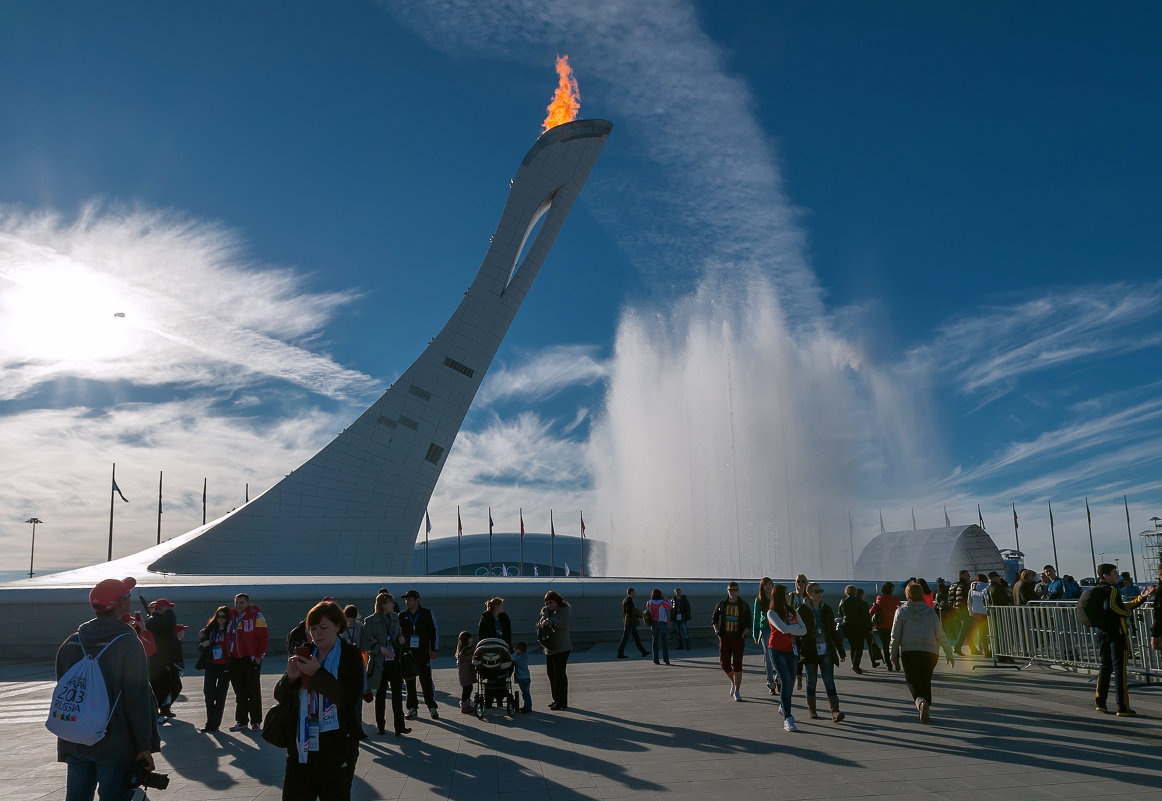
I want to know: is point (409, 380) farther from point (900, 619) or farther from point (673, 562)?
point (900, 619)

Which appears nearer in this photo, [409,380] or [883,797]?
[883,797]

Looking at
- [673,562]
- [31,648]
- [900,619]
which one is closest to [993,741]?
[900,619]

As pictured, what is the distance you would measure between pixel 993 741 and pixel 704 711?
10.6 feet

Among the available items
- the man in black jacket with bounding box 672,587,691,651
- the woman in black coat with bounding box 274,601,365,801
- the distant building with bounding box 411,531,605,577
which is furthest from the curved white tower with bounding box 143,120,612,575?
the distant building with bounding box 411,531,605,577

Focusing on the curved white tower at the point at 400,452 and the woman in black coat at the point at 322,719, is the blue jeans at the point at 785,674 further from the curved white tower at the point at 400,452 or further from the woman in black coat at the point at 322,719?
the curved white tower at the point at 400,452

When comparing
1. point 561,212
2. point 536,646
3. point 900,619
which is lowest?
point 536,646

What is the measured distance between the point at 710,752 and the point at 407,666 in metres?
3.69

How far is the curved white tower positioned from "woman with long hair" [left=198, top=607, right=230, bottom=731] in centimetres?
1864

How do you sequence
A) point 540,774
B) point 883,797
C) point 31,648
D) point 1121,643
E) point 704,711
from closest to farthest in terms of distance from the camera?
1. point 883,797
2. point 540,774
3. point 1121,643
4. point 704,711
5. point 31,648

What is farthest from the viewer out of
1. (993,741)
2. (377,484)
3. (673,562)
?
(673,562)

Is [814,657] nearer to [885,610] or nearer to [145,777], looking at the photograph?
[885,610]

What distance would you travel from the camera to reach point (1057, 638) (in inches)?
485

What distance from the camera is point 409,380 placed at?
30125mm

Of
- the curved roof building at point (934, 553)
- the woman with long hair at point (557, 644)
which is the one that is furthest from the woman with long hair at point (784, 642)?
the curved roof building at point (934, 553)
